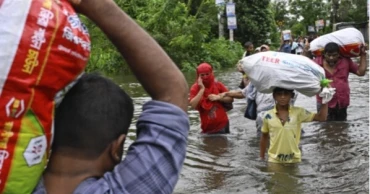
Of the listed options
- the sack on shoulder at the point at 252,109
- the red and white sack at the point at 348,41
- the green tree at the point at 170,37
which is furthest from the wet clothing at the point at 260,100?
the green tree at the point at 170,37

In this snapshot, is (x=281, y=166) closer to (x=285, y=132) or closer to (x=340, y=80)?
(x=285, y=132)

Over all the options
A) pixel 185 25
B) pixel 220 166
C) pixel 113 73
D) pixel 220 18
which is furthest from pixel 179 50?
pixel 220 166

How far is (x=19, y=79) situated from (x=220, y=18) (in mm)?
28704

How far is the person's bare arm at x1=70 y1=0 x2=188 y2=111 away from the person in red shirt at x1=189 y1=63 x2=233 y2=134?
20.5 ft

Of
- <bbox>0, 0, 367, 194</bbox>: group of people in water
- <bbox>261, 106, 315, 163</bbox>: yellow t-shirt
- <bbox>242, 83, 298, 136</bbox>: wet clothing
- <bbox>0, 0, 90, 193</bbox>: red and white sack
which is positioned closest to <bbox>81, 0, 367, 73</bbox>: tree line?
<bbox>242, 83, 298, 136</bbox>: wet clothing

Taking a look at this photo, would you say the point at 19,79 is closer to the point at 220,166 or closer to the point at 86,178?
the point at 86,178

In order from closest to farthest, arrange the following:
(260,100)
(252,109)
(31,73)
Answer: (31,73)
(260,100)
(252,109)

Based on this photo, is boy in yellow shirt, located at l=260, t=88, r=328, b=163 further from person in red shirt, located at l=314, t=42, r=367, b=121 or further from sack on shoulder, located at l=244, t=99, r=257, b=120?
person in red shirt, located at l=314, t=42, r=367, b=121

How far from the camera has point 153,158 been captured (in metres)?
1.62

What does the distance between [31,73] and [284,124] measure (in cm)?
468

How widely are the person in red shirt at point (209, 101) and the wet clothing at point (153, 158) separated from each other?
6.23 metres

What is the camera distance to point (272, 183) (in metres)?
5.80

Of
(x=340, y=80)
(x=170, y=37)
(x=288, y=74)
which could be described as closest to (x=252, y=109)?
(x=340, y=80)

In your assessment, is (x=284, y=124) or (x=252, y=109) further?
(x=252, y=109)
